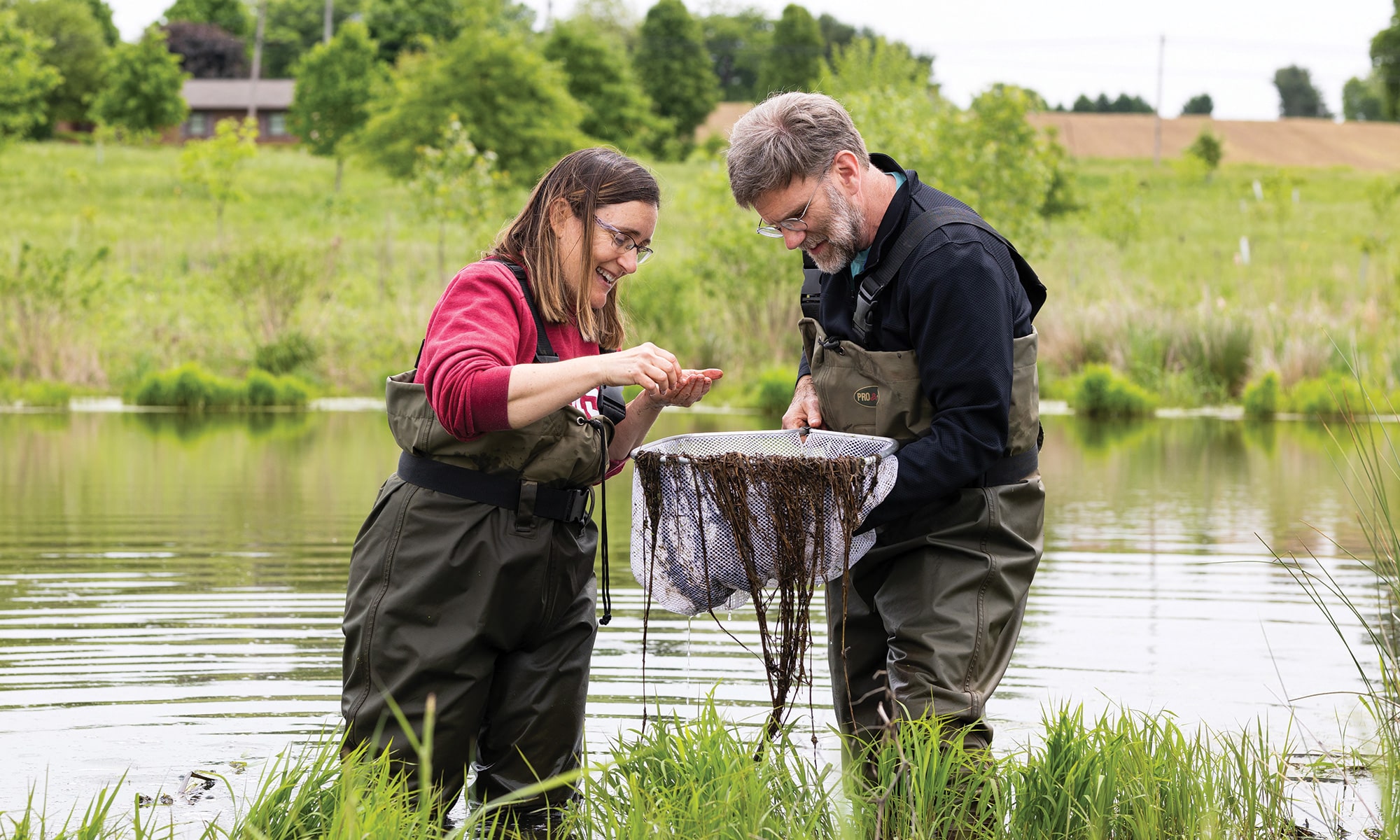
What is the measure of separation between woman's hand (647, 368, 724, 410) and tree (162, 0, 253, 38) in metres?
104

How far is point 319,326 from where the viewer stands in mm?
21500

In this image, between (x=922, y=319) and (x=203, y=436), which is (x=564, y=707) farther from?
(x=203, y=436)

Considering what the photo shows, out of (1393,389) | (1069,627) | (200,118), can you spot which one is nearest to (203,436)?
(1069,627)

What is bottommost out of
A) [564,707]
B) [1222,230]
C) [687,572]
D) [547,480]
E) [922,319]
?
[564,707]

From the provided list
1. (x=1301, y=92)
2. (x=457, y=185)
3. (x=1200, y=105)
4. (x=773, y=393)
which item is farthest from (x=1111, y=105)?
(x=773, y=393)

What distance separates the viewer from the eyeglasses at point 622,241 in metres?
3.54

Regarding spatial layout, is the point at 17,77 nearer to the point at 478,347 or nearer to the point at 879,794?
the point at 478,347

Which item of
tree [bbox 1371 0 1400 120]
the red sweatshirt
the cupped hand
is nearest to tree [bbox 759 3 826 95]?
tree [bbox 1371 0 1400 120]

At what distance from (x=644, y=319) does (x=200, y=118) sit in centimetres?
7238

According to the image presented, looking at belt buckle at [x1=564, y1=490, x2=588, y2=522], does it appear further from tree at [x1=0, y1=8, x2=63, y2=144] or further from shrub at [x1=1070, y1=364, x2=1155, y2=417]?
tree at [x1=0, y1=8, x2=63, y2=144]

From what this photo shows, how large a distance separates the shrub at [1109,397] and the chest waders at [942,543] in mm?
16218

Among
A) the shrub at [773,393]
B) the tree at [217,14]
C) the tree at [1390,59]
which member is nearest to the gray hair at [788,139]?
the shrub at [773,393]

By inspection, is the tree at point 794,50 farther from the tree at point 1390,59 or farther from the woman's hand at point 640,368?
the woman's hand at point 640,368

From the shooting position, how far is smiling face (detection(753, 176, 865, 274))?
3.46 m
